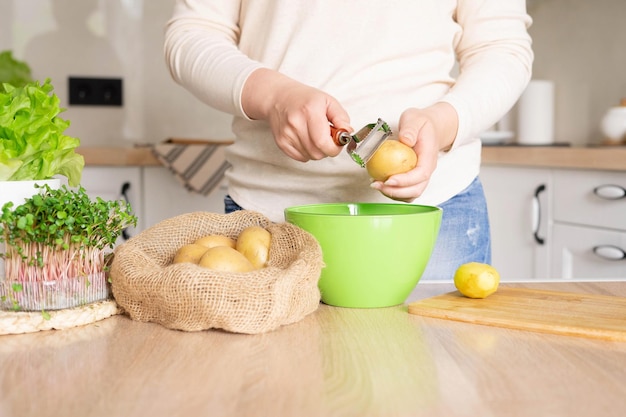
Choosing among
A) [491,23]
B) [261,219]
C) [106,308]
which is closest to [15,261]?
[106,308]

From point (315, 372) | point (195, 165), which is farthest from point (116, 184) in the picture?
point (315, 372)

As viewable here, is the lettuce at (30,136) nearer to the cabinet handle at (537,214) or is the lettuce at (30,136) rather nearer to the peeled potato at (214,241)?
the peeled potato at (214,241)

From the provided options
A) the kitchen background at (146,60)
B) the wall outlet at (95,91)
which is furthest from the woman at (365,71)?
the wall outlet at (95,91)

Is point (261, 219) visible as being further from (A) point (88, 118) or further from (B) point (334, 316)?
(A) point (88, 118)

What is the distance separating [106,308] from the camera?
0.73 m

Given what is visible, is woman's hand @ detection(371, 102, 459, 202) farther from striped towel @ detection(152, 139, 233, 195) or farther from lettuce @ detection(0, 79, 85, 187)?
striped towel @ detection(152, 139, 233, 195)

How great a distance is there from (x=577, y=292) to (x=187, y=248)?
1.42 ft

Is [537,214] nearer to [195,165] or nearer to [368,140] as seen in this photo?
[195,165]

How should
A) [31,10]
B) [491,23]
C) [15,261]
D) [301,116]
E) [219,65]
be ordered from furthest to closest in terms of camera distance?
[31,10], [491,23], [219,65], [301,116], [15,261]

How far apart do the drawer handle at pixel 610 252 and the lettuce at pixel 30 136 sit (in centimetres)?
167

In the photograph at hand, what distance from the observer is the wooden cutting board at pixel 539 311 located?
68cm

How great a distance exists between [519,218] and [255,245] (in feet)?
5.96

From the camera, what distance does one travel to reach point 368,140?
2.53 feet

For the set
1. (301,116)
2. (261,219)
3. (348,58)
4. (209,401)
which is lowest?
(209,401)
